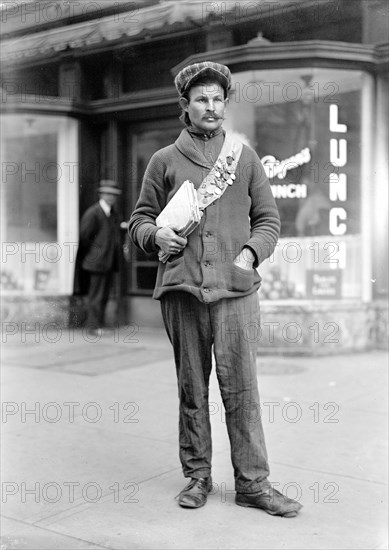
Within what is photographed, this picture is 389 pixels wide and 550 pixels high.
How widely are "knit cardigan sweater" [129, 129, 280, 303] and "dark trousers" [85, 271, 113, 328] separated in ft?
17.5

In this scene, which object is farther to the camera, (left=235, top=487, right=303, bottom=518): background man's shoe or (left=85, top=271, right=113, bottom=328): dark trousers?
(left=85, top=271, right=113, bottom=328): dark trousers

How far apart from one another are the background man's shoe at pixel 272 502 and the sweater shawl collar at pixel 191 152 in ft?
4.65

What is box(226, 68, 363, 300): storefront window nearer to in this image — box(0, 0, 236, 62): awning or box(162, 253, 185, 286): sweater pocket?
box(0, 0, 236, 62): awning

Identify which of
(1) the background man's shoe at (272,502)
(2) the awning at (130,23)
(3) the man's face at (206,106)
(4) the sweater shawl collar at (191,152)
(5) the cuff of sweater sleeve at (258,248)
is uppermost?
(2) the awning at (130,23)

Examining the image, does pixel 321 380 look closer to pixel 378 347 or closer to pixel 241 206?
pixel 378 347

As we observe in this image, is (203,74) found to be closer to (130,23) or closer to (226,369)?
(226,369)

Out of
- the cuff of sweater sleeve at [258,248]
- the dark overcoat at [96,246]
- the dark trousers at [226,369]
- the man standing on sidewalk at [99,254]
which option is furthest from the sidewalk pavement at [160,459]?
the dark overcoat at [96,246]

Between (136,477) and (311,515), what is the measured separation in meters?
0.92

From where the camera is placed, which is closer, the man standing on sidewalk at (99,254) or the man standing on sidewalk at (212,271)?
the man standing on sidewalk at (212,271)

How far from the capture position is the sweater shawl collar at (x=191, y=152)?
3256mm

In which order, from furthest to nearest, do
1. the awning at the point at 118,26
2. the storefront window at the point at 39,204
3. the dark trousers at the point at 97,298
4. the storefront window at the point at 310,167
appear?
the storefront window at the point at 39,204 → the dark trousers at the point at 97,298 → the storefront window at the point at 310,167 → the awning at the point at 118,26

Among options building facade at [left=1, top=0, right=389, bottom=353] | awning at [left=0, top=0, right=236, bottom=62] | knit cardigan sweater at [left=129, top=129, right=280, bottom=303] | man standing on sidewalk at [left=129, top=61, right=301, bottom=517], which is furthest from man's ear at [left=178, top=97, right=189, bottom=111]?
awning at [left=0, top=0, right=236, bottom=62]

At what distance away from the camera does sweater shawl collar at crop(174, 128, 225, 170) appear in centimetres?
326

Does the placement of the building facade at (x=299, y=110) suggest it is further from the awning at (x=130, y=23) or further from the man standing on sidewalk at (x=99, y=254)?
the man standing on sidewalk at (x=99, y=254)
